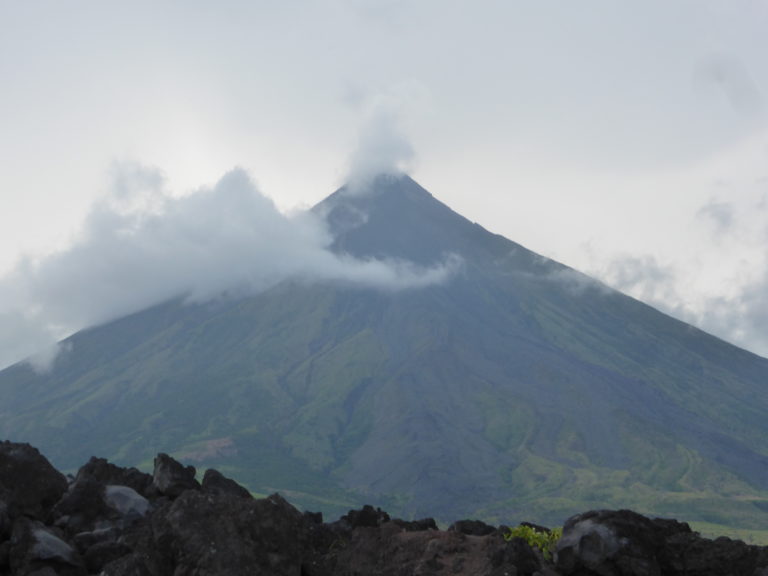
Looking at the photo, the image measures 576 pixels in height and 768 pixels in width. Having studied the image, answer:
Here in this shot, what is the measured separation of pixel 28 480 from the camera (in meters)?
14.8

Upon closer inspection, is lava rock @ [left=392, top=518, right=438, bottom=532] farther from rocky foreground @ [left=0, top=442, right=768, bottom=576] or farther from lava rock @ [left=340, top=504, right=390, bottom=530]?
lava rock @ [left=340, top=504, right=390, bottom=530]

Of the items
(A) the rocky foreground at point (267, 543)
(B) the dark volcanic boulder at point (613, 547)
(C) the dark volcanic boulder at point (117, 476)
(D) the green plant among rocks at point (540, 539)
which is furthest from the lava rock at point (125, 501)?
(B) the dark volcanic boulder at point (613, 547)

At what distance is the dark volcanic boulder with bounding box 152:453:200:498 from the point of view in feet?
56.0

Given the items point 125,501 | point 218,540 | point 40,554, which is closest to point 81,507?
point 125,501

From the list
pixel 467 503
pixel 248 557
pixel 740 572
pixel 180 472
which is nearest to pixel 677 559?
pixel 740 572

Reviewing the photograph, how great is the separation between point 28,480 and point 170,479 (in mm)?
2947

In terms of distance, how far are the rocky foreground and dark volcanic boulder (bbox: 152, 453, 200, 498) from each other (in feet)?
4.69

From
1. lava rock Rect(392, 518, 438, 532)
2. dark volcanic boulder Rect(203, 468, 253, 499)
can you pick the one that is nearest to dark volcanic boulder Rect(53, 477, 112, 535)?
→ dark volcanic boulder Rect(203, 468, 253, 499)

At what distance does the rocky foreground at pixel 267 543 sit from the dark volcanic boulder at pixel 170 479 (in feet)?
4.69

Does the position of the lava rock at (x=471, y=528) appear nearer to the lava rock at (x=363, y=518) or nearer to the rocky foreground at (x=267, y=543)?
the rocky foreground at (x=267, y=543)

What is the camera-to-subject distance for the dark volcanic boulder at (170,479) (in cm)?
1708

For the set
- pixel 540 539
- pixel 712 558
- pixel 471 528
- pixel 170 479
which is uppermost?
pixel 712 558

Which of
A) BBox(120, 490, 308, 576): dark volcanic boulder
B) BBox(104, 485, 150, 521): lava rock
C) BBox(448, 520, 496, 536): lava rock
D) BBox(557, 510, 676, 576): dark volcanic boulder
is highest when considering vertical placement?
BBox(557, 510, 676, 576): dark volcanic boulder

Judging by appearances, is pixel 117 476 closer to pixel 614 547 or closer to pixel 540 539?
pixel 540 539
